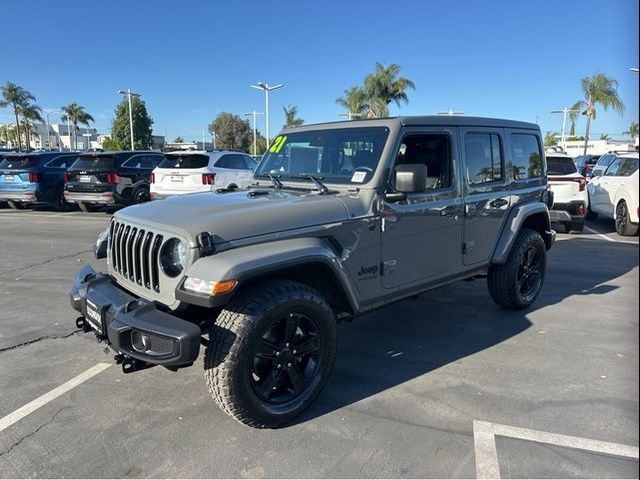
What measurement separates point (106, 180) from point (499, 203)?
11190mm

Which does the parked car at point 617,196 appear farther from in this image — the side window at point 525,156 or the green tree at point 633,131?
the green tree at point 633,131

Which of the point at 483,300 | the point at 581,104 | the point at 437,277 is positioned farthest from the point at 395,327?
the point at 581,104

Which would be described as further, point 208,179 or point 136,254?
point 208,179

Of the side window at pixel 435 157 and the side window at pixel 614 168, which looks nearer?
the side window at pixel 435 157

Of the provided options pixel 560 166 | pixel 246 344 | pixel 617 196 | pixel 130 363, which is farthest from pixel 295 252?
pixel 617 196

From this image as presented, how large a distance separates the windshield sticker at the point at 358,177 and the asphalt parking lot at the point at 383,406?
147 centimetres

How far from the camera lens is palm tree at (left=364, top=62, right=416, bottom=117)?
4056cm

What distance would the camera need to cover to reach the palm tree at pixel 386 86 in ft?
133

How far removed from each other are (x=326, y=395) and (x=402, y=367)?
0.76 m

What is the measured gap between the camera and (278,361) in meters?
3.18

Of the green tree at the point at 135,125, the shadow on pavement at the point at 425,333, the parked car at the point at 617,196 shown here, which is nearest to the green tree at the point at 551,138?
the green tree at the point at 135,125

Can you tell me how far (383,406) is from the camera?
3.42 metres

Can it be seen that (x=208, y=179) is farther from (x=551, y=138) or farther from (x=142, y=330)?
(x=551, y=138)

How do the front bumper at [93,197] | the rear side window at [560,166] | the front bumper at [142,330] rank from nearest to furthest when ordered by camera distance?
the front bumper at [142,330] < the rear side window at [560,166] < the front bumper at [93,197]
